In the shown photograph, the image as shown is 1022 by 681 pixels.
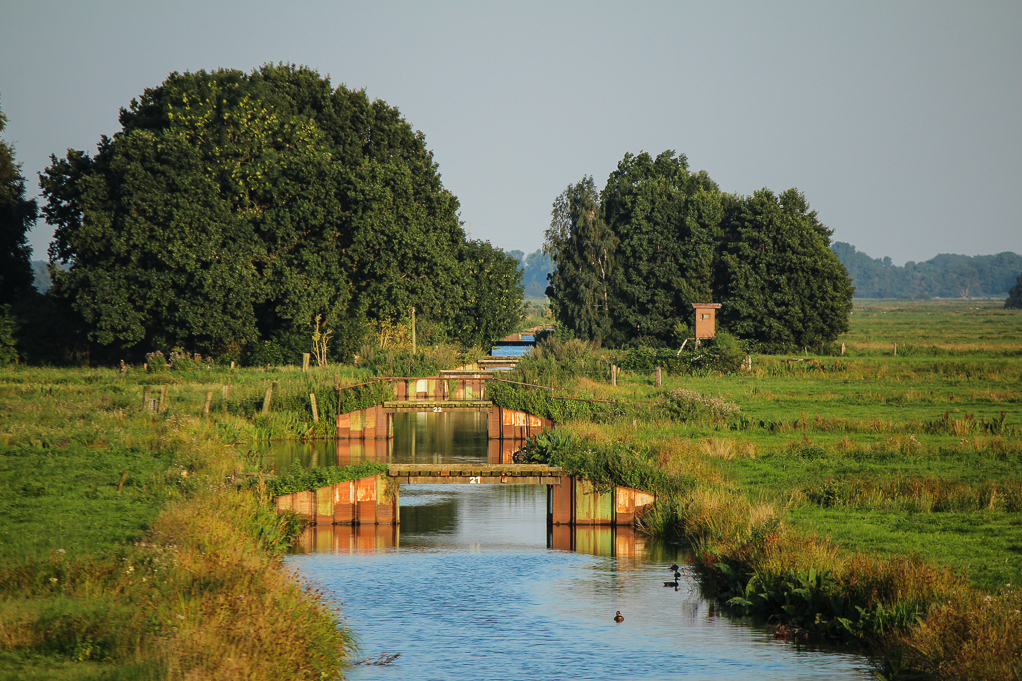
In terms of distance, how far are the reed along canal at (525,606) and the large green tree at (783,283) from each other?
47.6 m

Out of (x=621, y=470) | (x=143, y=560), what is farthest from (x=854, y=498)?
(x=143, y=560)

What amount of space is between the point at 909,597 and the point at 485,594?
835 cm

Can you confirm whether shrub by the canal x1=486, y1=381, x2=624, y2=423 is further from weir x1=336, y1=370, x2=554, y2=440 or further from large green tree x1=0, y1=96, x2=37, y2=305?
large green tree x1=0, y1=96, x2=37, y2=305

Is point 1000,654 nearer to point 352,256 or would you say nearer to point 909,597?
point 909,597

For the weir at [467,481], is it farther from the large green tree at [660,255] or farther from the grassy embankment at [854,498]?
the large green tree at [660,255]

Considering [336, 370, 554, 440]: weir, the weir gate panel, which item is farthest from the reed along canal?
[336, 370, 554, 440]: weir

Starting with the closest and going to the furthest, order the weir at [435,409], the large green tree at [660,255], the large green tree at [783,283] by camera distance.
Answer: the weir at [435,409]
the large green tree at [783,283]
the large green tree at [660,255]

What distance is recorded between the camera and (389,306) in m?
63.4

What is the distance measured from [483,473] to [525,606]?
26.1 ft

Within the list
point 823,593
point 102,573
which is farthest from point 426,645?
point 823,593

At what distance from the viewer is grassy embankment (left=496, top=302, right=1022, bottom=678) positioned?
51.5ft

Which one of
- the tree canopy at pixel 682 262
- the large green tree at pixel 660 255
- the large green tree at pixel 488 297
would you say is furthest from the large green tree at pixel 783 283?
the large green tree at pixel 488 297

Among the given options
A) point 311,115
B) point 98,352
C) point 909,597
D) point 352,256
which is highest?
point 311,115

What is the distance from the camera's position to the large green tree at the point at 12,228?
62.8m
